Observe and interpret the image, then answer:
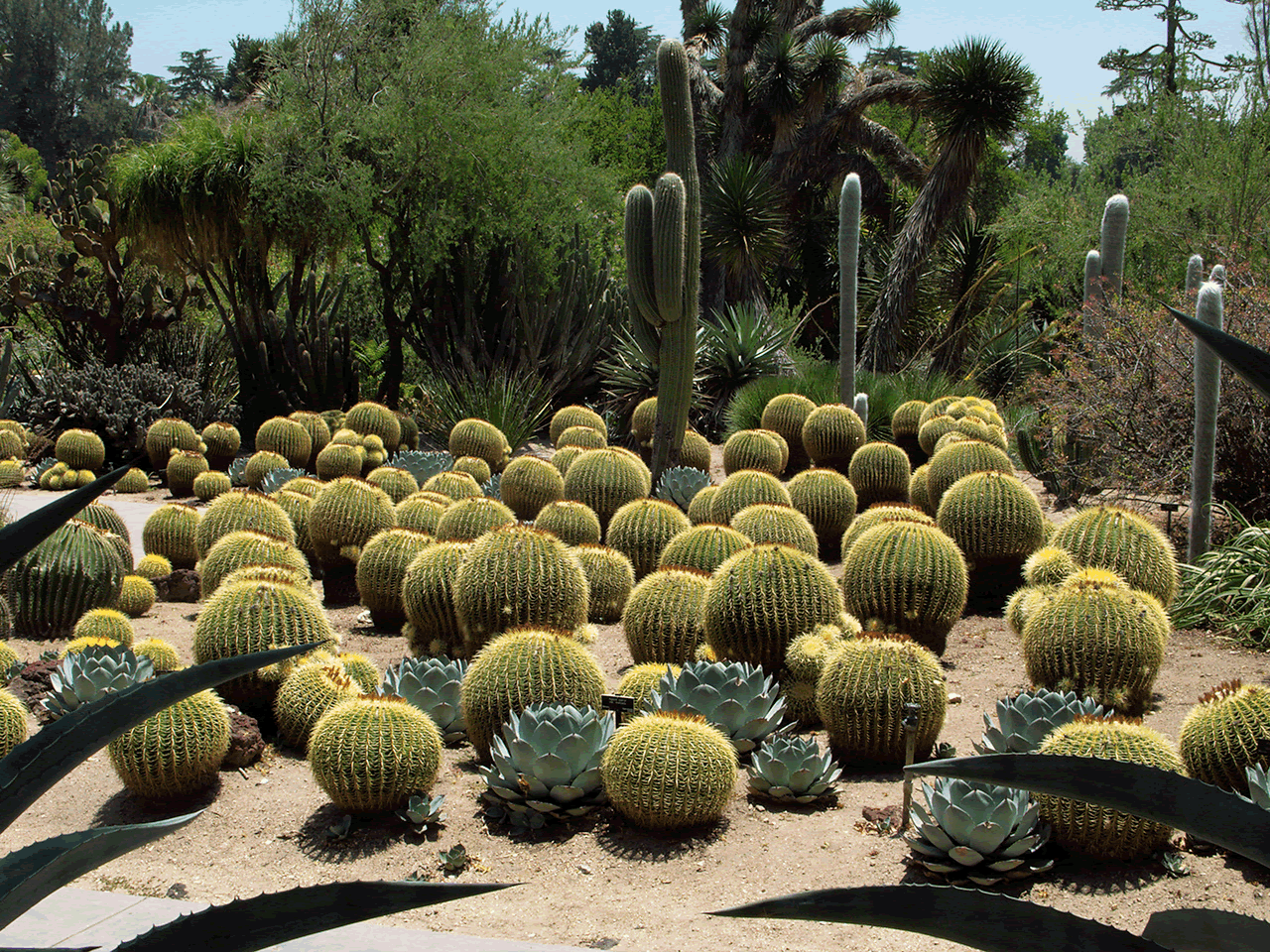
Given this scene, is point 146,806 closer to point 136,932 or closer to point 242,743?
point 242,743

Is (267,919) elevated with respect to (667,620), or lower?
elevated

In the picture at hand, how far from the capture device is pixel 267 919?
4.10 ft

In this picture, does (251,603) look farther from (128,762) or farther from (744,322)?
(744,322)

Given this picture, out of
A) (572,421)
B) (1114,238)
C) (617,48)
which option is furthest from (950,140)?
(617,48)

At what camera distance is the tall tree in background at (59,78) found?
64.5 m

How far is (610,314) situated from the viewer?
18594 mm

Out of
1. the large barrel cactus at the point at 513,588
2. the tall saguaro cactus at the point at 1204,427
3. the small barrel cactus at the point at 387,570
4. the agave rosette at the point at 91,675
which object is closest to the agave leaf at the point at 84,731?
the agave rosette at the point at 91,675

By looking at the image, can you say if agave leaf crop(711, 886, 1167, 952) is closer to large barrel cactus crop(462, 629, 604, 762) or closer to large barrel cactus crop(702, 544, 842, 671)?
large barrel cactus crop(462, 629, 604, 762)

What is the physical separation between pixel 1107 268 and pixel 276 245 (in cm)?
1312

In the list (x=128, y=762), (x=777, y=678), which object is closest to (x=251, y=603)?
(x=128, y=762)

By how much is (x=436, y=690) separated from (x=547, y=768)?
1.13m

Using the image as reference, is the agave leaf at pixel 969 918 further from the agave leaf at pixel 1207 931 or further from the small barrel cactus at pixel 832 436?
the small barrel cactus at pixel 832 436

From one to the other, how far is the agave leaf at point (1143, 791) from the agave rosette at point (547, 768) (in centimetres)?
344

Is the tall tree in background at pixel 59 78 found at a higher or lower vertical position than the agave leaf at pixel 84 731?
higher
